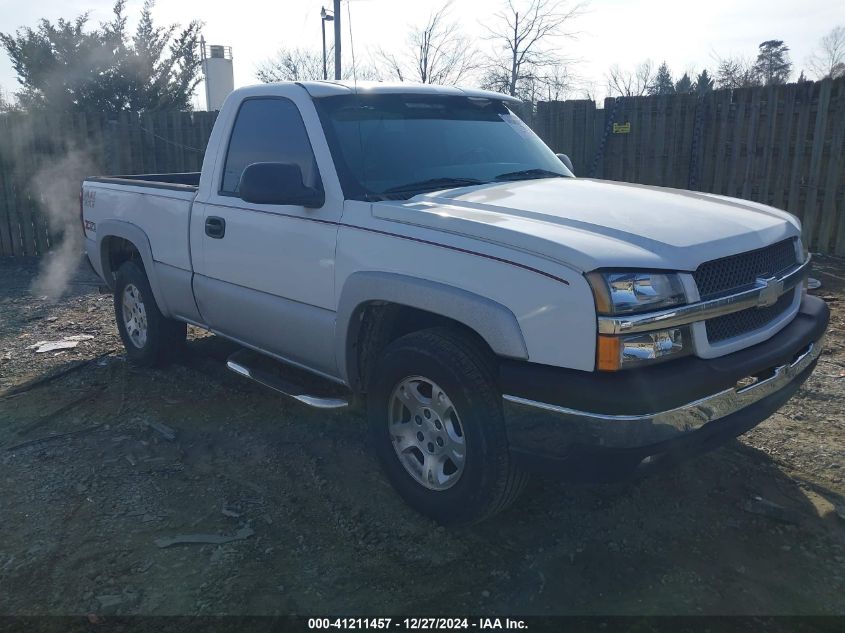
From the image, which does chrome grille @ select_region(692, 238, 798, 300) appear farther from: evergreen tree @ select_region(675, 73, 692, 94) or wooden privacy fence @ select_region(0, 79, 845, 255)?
evergreen tree @ select_region(675, 73, 692, 94)

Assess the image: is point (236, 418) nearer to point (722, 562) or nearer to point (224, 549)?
point (224, 549)

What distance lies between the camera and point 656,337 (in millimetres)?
2682

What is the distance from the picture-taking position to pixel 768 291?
→ 3.08 metres

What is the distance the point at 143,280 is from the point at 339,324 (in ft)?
8.51

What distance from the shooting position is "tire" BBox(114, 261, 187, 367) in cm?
550

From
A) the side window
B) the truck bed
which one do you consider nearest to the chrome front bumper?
the side window

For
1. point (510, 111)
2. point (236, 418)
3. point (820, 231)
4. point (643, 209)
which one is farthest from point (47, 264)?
point (820, 231)

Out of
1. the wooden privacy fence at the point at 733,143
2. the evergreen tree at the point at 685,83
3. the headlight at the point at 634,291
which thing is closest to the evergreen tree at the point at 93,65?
the wooden privacy fence at the point at 733,143

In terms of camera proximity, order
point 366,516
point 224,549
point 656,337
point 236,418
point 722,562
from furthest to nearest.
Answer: point 236,418 < point 366,516 < point 224,549 < point 722,562 < point 656,337

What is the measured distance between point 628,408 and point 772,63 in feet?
142

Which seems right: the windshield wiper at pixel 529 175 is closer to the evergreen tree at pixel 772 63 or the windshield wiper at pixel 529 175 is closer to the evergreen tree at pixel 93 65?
the evergreen tree at pixel 93 65

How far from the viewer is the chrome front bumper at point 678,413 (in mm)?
2621

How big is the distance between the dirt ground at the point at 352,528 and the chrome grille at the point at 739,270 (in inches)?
44.9

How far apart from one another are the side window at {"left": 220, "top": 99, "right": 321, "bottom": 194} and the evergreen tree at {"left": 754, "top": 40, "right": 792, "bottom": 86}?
34193 millimetres
